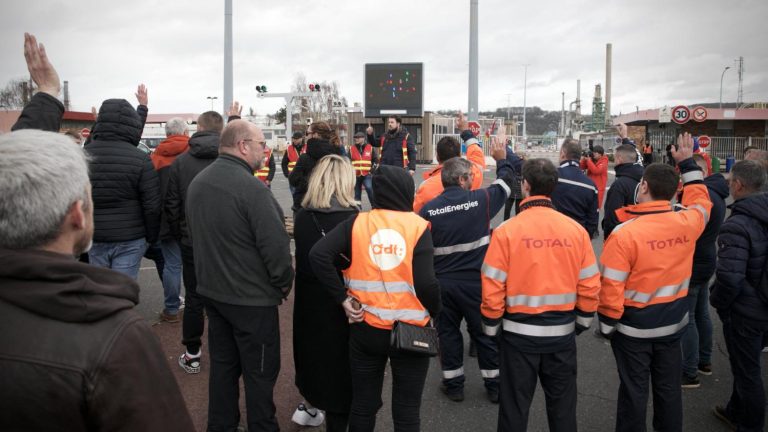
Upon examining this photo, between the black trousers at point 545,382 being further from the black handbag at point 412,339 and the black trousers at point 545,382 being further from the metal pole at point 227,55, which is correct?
the metal pole at point 227,55

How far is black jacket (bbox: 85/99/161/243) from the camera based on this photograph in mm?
4273

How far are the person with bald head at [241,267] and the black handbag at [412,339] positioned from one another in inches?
30.7

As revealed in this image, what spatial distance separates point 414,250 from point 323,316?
832mm

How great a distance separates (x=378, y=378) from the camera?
314 centimetres

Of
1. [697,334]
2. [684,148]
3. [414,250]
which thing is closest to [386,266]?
[414,250]

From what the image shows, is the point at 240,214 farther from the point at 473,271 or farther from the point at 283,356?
the point at 283,356

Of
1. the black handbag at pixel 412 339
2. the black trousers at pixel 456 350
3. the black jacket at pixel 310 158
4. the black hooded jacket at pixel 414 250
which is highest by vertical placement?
the black jacket at pixel 310 158

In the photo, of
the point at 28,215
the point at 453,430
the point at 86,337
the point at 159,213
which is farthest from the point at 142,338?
the point at 159,213

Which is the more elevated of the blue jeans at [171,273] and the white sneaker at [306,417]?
the blue jeans at [171,273]

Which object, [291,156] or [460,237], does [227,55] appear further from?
[460,237]

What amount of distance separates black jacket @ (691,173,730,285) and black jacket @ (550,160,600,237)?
1.60 m

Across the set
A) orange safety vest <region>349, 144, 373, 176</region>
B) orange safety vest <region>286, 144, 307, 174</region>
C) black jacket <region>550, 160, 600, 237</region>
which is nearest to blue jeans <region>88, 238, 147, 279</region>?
black jacket <region>550, 160, 600, 237</region>

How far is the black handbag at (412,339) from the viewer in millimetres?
2885

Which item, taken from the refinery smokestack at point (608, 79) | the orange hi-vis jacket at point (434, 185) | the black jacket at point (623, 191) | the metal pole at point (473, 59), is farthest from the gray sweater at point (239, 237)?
the refinery smokestack at point (608, 79)
